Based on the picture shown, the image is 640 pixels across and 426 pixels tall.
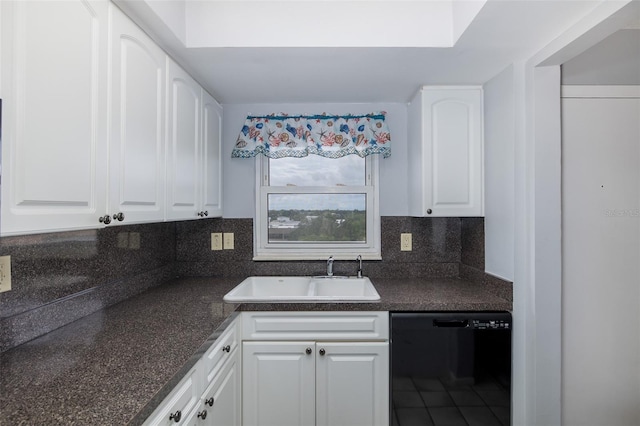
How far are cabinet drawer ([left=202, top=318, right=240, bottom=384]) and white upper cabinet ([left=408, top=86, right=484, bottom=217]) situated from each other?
1322 millimetres

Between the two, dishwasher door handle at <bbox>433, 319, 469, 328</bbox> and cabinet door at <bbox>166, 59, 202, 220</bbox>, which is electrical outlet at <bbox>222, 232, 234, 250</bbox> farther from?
dishwasher door handle at <bbox>433, 319, 469, 328</bbox>

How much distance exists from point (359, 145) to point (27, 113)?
71.6 inches

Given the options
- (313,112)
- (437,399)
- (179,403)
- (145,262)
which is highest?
(313,112)

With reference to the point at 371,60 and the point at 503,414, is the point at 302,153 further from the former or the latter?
the point at 503,414

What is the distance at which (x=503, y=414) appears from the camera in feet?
5.75

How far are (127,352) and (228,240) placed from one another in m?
1.35

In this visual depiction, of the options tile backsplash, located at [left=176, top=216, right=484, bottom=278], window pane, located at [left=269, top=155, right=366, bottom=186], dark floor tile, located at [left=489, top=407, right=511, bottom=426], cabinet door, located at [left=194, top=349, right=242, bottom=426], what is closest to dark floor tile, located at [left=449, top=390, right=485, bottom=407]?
dark floor tile, located at [left=489, top=407, right=511, bottom=426]

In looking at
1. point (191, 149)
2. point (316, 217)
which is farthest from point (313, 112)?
point (191, 149)

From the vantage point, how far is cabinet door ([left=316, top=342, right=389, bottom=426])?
1781 mm

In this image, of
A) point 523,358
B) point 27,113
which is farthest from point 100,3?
point 523,358

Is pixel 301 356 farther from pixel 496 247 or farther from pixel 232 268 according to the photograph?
pixel 496 247

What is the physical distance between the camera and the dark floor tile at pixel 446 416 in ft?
5.73

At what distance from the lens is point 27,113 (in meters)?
0.86

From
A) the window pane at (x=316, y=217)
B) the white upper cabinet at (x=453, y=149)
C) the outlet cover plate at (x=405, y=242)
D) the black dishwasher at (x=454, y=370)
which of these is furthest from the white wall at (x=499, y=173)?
the window pane at (x=316, y=217)
